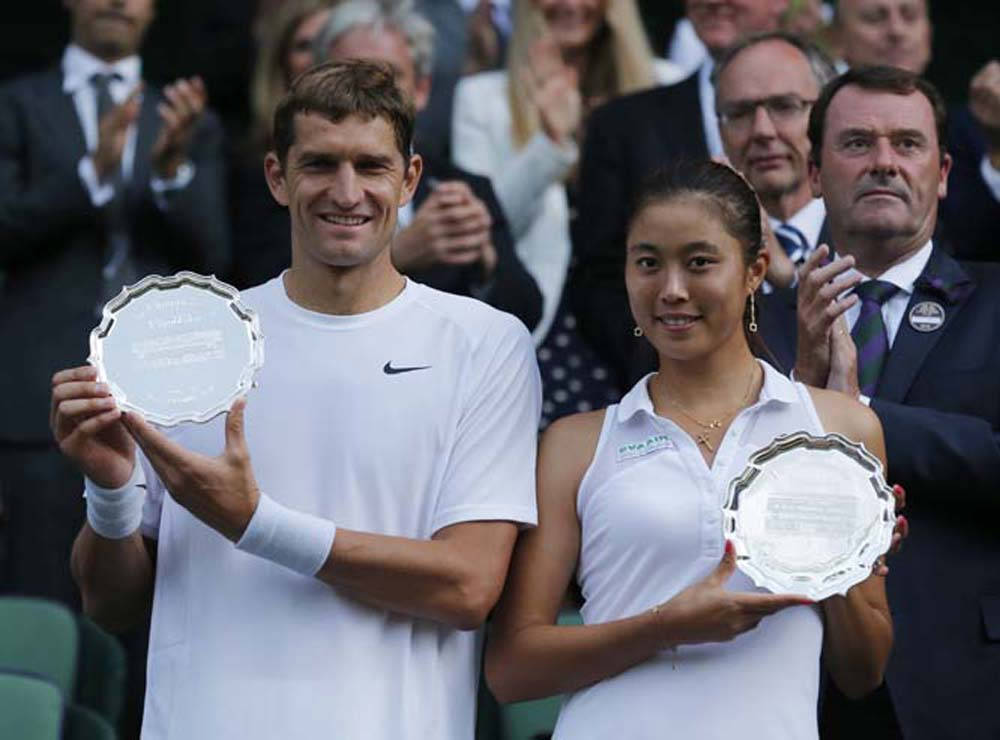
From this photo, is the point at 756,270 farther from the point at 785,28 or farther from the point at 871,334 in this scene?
the point at 785,28

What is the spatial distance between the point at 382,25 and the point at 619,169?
2.82 feet

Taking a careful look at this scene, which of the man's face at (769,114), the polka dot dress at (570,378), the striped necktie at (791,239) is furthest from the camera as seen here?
the polka dot dress at (570,378)

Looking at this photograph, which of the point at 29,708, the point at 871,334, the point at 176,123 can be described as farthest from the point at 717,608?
the point at 176,123

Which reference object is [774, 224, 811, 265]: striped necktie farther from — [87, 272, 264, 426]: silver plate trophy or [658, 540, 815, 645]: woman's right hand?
[87, 272, 264, 426]: silver plate trophy

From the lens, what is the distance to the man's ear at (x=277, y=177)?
16.2ft

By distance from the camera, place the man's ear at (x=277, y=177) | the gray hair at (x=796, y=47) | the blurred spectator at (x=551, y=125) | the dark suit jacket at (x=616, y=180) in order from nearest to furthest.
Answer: the man's ear at (x=277, y=177)
the gray hair at (x=796, y=47)
the dark suit jacket at (x=616, y=180)
the blurred spectator at (x=551, y=125)

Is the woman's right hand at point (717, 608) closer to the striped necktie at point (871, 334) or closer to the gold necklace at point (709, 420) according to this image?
the gold necklace at point (709, 420)

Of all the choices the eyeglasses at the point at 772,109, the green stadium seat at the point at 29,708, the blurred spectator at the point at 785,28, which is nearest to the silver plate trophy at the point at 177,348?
the green stadium seat at the point at 29,708

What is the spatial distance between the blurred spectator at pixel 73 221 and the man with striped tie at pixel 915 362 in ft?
8.56

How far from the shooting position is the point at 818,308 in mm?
4941

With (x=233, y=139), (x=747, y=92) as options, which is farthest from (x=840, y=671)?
(x=233, y=139)

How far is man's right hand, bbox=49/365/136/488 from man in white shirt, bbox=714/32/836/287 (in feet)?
6.81

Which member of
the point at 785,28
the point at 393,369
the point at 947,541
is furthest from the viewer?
the point at 785,28

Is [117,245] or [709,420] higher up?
[709,420]
